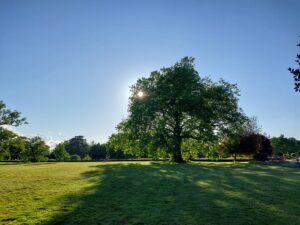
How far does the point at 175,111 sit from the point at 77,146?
12695 centimetres

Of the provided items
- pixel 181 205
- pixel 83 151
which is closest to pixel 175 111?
pixel 181 205

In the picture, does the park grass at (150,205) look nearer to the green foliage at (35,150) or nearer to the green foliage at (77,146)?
the green foliage at (35,150)

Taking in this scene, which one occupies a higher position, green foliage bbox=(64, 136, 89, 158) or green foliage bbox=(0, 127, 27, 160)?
green foliage bbox=(64, 136, 89, 158)

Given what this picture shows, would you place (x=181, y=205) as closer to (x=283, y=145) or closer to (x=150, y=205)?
(x=150, y=205)

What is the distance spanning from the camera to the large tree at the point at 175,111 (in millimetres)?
44438

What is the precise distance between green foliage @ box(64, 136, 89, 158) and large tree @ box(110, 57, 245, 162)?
11514 centimetres

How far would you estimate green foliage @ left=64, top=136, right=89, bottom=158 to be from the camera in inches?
6248

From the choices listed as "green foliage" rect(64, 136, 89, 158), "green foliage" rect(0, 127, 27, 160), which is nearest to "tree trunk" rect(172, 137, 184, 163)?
"green foliage" rect(0, 127, 27, 160)

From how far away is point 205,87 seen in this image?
49.0m

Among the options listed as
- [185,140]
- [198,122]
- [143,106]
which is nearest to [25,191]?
[143,106]

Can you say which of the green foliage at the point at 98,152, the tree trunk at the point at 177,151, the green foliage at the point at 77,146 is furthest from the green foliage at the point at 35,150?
the green foliage at the point at 77,146

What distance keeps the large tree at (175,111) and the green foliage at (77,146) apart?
378 ft

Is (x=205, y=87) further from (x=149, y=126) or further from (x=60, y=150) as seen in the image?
(x=60, y=150)

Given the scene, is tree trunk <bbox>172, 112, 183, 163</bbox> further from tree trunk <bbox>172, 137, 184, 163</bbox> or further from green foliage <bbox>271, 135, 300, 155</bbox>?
green foliage <bbox>271, 135, 300, 155</bbox>
